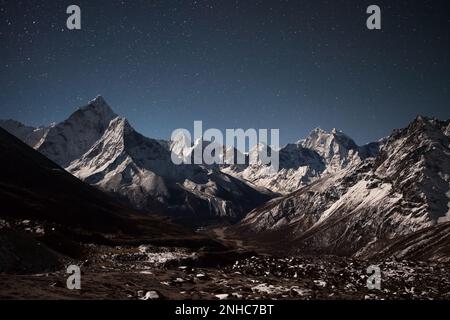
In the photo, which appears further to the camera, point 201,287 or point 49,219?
point 49,219

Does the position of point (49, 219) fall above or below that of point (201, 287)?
above

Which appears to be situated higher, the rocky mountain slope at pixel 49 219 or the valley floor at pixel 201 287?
the rocky mountain slope at pixel 49 219

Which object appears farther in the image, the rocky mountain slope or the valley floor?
the rocky mountain slope

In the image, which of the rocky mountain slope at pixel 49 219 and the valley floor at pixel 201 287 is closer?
the valley floor at pixel 201 287

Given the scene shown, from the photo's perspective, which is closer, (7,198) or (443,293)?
(443,293)

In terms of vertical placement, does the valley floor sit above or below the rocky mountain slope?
below

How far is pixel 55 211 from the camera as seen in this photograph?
126m

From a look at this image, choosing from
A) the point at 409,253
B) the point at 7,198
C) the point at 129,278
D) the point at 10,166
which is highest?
the point at 10,166
